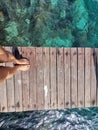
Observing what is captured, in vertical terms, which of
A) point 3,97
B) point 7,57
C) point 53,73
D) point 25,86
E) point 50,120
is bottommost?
point 50,120

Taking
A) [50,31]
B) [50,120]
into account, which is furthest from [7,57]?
[50,31]

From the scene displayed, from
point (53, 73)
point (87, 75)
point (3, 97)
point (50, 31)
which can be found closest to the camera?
point (3, 97)

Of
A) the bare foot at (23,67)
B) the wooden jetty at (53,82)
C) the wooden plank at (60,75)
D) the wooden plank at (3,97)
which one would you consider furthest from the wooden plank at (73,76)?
the wooden plank at (3,97)

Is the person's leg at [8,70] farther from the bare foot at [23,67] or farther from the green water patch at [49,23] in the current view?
the green water patch at [49,23]

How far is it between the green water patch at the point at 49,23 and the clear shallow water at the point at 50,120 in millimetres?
1207

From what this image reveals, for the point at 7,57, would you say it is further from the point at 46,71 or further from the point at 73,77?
the point at 73,77

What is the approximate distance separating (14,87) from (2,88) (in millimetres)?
129

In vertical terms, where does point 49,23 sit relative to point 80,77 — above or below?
above

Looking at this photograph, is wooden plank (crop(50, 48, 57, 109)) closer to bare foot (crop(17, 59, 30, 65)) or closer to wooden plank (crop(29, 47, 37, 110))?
wooden plank (crop(29, 47, 37, 110))

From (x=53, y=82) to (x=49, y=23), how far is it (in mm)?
2524

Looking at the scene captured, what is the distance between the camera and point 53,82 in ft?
12.2

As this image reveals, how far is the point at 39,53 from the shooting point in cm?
366

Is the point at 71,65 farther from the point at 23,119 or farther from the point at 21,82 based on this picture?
the point at 23,119

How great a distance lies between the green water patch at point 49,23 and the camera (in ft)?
19.1
